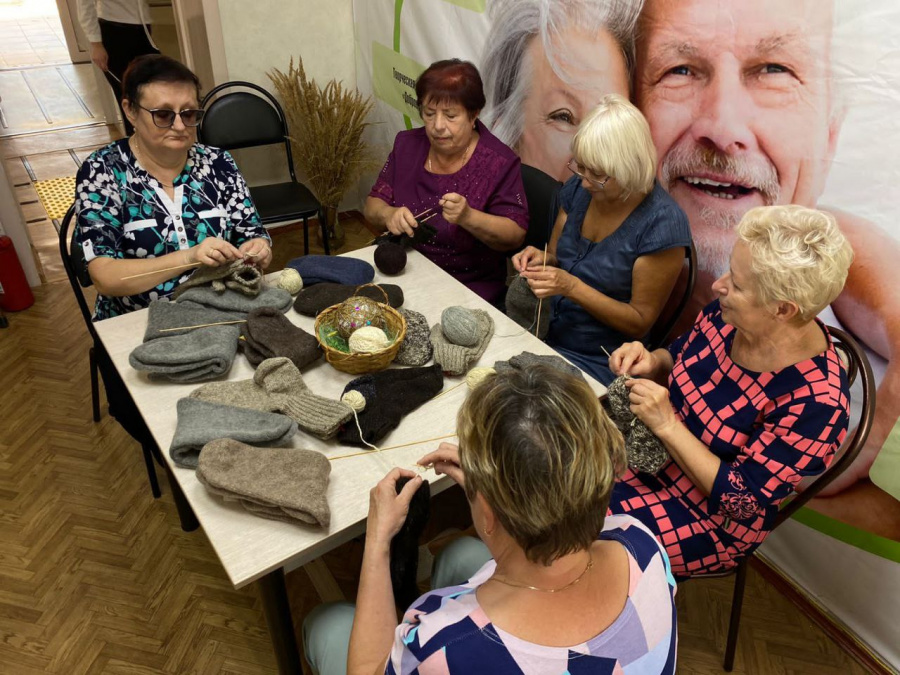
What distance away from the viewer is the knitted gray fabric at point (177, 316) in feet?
5.60

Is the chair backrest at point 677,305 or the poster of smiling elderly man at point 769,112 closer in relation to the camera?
the poster of smiling elderly man at point 769,112

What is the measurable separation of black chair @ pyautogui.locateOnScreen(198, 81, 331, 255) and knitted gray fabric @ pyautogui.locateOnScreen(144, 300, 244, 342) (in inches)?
57.7

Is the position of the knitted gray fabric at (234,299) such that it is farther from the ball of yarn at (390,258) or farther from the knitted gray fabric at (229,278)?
the ball of yarn at (390,258)

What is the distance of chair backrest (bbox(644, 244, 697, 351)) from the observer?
195cm

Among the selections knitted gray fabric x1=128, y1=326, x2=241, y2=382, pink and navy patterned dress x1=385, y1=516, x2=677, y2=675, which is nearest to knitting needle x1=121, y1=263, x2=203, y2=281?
knitted gray fabric x1=128, y1=326, x2=241, y2=382

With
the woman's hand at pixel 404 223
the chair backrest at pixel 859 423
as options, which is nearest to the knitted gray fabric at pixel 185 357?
the woman's hand at pixel 404 223

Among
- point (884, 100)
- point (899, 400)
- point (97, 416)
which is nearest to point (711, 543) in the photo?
point (899, 400)

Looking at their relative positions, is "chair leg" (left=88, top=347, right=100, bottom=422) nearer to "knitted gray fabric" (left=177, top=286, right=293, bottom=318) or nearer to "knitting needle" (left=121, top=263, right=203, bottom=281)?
"knitting needle" (left=121, top=263, right=203, bottom=281)

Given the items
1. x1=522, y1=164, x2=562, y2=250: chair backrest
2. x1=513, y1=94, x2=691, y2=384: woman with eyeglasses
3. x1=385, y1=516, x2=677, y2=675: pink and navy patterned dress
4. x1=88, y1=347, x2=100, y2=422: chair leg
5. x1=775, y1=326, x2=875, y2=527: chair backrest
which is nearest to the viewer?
x1=385, y1=516, x2=677, y2=675: pink and navy patterned dress

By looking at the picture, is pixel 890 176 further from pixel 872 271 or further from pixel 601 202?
pixel 601 202

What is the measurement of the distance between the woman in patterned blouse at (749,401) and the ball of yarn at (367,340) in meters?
0.60

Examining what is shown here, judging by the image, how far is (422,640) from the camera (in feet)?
3.05

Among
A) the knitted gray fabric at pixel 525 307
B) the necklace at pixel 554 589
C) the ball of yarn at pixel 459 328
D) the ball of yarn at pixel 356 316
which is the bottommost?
the knitted gray fabric at pixel 525 307

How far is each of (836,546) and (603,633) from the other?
1430 mm
